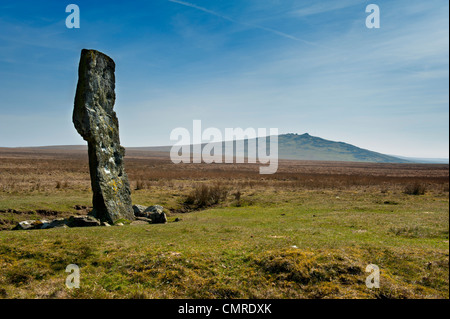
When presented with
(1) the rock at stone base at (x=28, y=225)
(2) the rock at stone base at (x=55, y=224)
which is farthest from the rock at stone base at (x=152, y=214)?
(1) the rock at stone base at (x=28, y=225)

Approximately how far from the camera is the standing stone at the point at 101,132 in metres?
16.2

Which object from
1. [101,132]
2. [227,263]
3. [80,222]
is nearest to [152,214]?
[80,222]

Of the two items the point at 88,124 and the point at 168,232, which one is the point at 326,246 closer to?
the point at 168,232

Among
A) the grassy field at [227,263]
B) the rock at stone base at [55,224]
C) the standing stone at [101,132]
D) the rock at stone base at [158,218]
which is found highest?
the standing stone at [101,132]

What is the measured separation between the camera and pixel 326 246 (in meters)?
10.1

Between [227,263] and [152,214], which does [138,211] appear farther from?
[227,263]

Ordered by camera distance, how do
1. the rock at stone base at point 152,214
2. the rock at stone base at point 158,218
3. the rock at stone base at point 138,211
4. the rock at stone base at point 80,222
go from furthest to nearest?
the rock at stone base at point 138,211, the rock at stone base at point 152,214, the rock at stone base at point 158,218, the rock at stone base at point 80,222

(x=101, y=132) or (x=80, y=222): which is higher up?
(x=101, y=132)

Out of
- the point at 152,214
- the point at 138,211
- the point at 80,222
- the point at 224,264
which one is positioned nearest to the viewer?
the point at 224,264

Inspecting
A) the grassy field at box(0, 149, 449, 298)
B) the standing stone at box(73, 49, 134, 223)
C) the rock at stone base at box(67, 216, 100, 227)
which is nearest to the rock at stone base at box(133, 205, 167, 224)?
the standing stone at box(73, 49, 134, 223)

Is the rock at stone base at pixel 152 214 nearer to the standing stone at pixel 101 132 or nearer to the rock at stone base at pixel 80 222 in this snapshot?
the standing stone at pixel 101 132

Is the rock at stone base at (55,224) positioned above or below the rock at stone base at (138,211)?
above

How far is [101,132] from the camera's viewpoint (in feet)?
56.1
